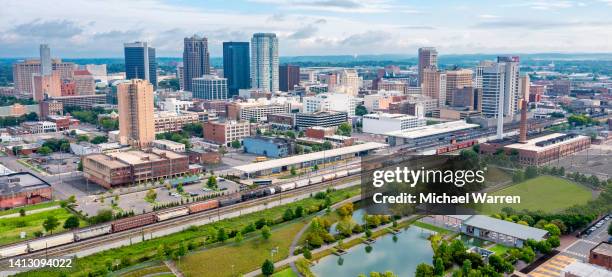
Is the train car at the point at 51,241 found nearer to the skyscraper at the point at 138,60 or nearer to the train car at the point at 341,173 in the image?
the train car at the point at 341,173

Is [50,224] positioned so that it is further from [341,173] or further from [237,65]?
[237,65]

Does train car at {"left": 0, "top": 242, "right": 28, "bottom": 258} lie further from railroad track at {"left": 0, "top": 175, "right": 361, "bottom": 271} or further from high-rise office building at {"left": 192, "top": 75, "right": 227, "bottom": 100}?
high-rise office building at {"left": 192, "top": 75, "right": 227, "bottom": 100}

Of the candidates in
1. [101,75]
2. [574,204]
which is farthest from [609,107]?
[101,75]

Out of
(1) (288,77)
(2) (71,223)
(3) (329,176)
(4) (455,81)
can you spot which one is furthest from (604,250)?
(1) (288,77)

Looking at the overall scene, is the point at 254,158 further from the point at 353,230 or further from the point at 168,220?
the point at 353,230

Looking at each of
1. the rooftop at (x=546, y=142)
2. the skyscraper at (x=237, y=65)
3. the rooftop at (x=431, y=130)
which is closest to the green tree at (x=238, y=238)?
the rooftop at (x=546, y=142)
